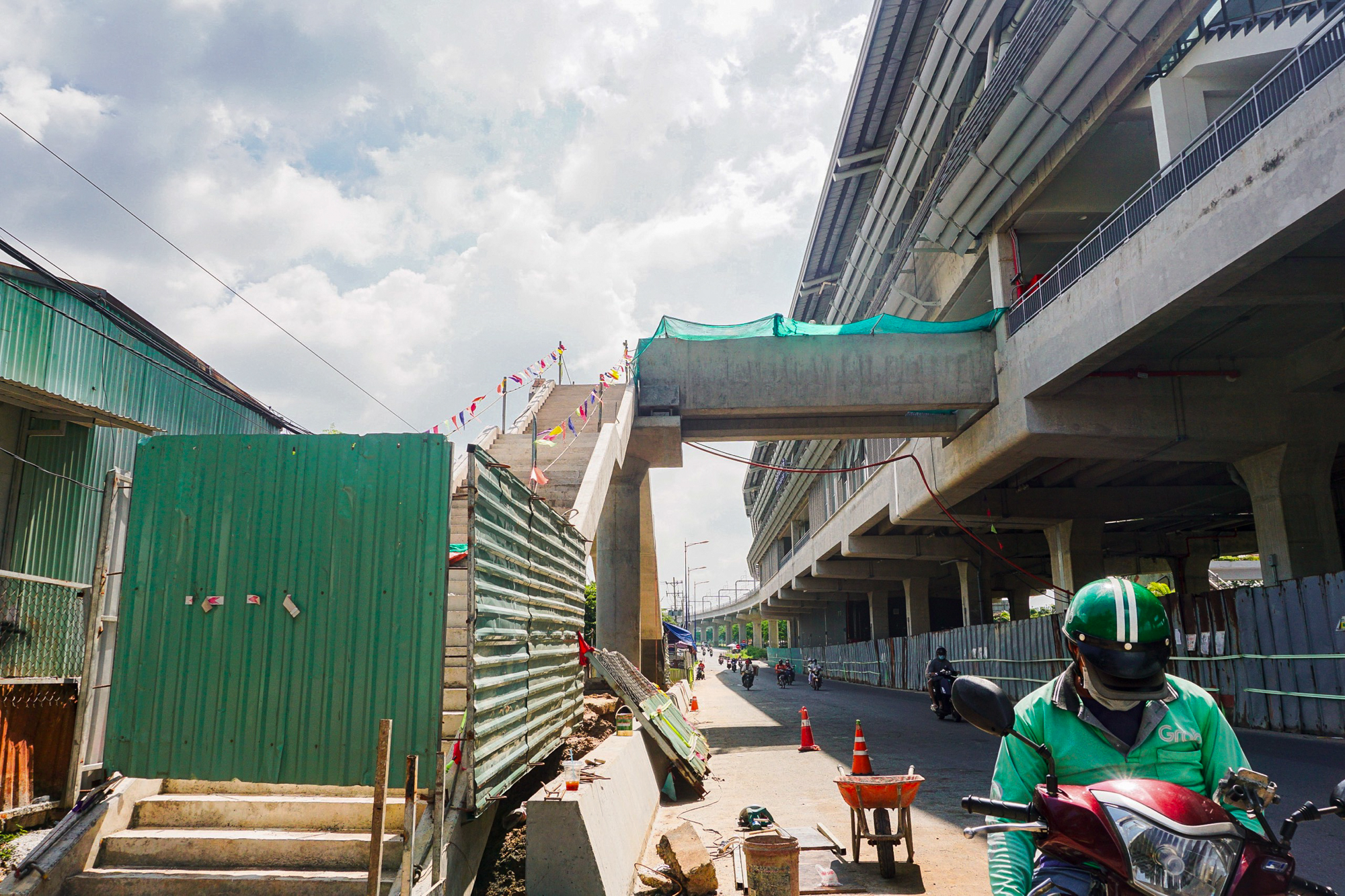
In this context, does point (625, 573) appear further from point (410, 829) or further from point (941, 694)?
point (410, 829)

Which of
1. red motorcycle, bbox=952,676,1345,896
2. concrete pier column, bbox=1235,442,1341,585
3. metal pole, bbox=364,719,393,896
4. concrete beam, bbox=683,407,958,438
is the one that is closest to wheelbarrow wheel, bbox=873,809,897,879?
metal pole, bbox=364,719,393,896

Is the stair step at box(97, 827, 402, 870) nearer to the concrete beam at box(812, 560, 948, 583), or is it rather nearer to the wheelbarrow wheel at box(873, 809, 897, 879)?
the wheelbarrow wheel at box(873, 809, 897, 879)

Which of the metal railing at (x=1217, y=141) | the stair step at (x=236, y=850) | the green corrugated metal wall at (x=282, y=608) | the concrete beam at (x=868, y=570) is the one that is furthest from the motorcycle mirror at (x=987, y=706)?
the concrete beam at (x=868, y=570)

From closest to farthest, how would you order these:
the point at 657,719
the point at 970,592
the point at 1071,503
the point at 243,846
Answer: the point at 243,846 → the point at 657,719 → the point at 1071,503 → the point at 970,592

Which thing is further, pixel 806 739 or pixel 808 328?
pixel 808 328

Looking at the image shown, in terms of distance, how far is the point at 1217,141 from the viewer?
10969mm

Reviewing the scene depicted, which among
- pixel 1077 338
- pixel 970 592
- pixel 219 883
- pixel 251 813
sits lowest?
pixel 219 883

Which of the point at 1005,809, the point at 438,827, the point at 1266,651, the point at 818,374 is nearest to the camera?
the point at 1005,809

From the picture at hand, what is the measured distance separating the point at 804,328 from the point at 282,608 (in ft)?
46.9

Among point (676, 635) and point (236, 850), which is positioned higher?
point (676, 635)

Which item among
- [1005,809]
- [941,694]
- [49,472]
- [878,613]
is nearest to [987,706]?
[1005,809]

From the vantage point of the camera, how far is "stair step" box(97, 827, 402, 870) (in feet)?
17.4

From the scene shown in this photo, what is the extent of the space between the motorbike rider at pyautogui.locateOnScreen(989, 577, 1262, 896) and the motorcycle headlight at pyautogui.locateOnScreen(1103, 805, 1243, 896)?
0.29 meters

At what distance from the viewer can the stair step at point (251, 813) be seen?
568cm
